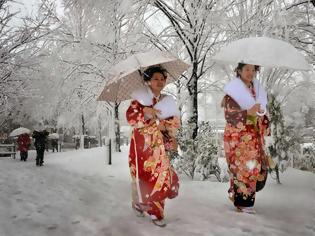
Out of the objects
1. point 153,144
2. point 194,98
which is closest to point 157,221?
point 153,144

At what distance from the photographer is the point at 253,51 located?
484 cm

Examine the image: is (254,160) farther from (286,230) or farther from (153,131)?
(153,131)

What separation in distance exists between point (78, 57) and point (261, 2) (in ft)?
30.1

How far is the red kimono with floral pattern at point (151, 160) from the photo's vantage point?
4367mm

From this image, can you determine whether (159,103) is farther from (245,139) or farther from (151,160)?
(245,139)

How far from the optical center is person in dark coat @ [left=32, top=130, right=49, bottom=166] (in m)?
14.4

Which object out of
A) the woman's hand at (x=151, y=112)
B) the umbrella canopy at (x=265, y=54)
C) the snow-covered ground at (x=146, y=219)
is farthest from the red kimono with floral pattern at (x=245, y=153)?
the woman's hand at (x=151, y=112)

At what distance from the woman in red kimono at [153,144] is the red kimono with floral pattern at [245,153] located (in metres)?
0.71

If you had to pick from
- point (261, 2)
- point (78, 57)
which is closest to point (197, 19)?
point (261, 2)

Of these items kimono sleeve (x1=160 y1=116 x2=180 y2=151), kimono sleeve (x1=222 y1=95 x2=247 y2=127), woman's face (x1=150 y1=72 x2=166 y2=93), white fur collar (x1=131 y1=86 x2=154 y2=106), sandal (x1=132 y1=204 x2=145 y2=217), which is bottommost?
sandal (x1=132 y1=204 x2=145 y2=217)

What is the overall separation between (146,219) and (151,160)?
70 cm

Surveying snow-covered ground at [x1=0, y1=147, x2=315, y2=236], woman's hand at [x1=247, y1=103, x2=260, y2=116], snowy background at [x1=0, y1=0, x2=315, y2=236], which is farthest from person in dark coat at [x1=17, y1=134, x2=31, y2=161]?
woman's hand at [x1=247, y1=103, x2=260, y2=116]

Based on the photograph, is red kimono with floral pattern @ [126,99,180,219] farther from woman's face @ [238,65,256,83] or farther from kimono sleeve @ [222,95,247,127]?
woman's face @ [238,65,256,83]

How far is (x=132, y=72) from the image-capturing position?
4.51 metres
